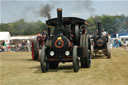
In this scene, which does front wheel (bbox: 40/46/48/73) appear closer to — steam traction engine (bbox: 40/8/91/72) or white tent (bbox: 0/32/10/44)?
steam traction engine (bbox: 40/8/91/72)

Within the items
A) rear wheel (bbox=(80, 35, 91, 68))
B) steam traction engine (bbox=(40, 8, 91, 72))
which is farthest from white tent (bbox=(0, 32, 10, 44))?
rear wheel (bbox=(80, 35, 91, 68))

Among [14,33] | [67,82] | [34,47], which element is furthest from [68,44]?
[14,33]

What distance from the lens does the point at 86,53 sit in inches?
394

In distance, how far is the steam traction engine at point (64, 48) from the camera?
368 inches

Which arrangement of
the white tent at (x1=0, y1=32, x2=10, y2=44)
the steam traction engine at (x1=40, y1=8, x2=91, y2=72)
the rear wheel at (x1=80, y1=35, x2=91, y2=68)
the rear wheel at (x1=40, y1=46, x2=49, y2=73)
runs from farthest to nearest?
the white tent at (x1=0, y1=32, x2=10, y2=44) → the rear wheel at (x1=80, y1=35, x2=91, y2=68) → the steam traction engine at (x1=40, y1=8, x2=91, y2=72) → the rear wheel at (x1=40, y1=46, x2=49, y2=73)

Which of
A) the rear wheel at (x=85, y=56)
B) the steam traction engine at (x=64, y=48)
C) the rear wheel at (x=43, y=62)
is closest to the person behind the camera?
the rear wheel at (x=43, y=62)

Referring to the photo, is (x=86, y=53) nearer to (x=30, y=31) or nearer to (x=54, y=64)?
(x=54, y=64)

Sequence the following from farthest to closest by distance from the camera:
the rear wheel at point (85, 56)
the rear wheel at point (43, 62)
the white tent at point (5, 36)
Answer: the white tent at point (5, 36)
the rear wheel at point (85, 56)
the rear wheel at point (43, 62)

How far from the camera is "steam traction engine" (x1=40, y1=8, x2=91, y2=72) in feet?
30.6

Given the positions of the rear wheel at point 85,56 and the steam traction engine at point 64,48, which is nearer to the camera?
the steam traction engine at point 64,48

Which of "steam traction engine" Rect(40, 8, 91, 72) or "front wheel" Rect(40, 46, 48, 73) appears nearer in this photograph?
"front wheel" Rect(40, 46, 48, 73)

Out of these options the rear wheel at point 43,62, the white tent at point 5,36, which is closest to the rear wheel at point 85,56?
the rear wheel at point 43,62

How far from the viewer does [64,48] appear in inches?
376

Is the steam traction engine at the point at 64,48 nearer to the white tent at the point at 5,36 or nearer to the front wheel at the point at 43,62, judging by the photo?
the front wheel at the point at 43,62
